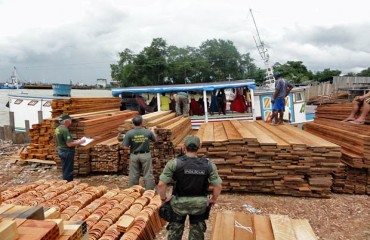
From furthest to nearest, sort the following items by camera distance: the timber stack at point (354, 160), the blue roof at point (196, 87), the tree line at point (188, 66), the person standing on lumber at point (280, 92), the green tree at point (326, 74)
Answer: the green tree at point (326, 74), the tree line at point (188, 66), the blue roof at point (196, 87), the person standing on lumber at point (280, 92), the timber stack at point (354, 160)

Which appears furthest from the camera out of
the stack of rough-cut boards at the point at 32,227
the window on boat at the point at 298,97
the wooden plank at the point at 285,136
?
the window on boat at the point at 298,97

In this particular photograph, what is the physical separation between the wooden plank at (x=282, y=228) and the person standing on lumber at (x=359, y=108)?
202 inches

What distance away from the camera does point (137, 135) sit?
6293 mm

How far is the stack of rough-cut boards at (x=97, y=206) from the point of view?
421 centimetres

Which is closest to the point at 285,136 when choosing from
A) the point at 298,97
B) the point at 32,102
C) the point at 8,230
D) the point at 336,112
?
the point at 336,112

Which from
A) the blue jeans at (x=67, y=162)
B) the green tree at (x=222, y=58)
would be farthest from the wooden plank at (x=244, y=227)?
the green tree at (x=222, y=58)

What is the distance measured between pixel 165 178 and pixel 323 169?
428cm

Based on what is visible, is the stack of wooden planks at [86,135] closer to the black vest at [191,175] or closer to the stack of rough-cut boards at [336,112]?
the black vest at [191,175]

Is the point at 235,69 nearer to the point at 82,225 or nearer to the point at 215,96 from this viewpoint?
the point at 215,96

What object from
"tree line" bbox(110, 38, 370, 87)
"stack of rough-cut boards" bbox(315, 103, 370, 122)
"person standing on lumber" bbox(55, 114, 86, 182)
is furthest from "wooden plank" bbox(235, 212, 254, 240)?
"tree line" bbox(110, 38, 370, 87)

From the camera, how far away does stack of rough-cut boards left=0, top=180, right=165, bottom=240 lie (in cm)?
421

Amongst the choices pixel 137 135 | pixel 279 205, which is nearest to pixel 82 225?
pixel 137 135

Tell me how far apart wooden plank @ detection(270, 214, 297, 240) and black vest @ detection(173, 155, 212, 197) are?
0.98 meters

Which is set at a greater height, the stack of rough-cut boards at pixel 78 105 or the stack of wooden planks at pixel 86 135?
the stack of rough-cut boards at pixel 78 105
